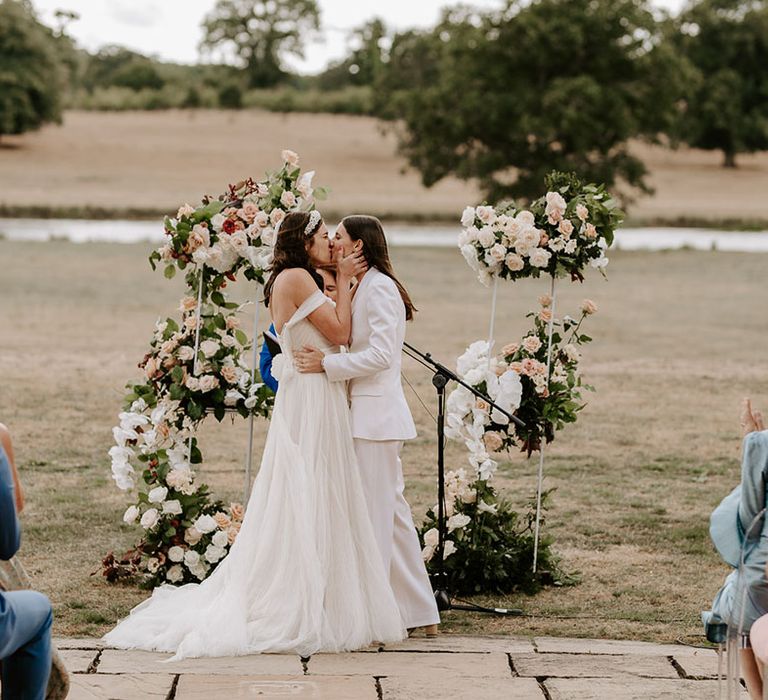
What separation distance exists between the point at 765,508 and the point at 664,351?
46.9 ft

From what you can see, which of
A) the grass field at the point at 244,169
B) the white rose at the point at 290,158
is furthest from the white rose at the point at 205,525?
the grass field at the point at 244,169

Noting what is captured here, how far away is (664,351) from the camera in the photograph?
1880 centimetres

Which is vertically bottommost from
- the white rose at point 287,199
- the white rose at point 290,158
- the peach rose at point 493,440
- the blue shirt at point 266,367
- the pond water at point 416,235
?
the pond water at point 416,235

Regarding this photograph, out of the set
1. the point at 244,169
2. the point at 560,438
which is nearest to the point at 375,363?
the point at 560,438

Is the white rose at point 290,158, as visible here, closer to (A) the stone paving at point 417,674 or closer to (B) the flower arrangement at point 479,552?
(B) the flower arrangement at point 479,552

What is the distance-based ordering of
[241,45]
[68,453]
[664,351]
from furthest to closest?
[241,45]
[664,351]
[68,453]

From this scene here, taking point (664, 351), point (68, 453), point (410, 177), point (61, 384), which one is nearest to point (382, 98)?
point (410, 177)

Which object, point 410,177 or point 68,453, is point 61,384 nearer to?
point 68,453

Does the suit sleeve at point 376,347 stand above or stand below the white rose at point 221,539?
above

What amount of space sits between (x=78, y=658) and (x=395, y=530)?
5.59ft

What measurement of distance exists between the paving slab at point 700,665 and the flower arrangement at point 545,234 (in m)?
2.25

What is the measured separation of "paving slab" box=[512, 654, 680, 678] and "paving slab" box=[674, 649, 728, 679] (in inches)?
2.4

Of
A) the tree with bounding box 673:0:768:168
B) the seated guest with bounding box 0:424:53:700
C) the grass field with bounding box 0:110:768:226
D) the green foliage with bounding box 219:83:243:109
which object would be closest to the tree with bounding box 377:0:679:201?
the grass field with bounding box 0:110:768:226

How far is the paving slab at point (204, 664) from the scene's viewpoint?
587 cm
